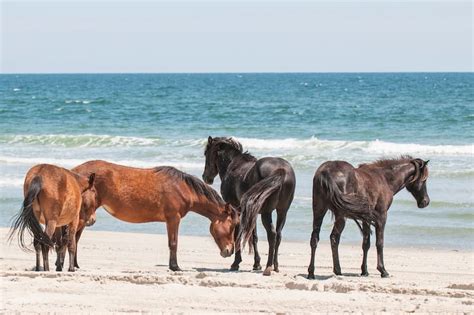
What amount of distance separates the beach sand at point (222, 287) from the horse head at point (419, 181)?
82 centimetres

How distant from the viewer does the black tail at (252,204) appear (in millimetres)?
8984

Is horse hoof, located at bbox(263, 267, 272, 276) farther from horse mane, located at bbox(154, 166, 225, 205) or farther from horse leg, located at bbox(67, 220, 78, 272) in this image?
horse leg, located at bbox(67, 220, 78, 272)

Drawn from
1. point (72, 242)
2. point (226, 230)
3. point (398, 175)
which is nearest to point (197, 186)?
point (226, 230)

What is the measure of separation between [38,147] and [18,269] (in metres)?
18.5

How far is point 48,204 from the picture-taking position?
826 cm

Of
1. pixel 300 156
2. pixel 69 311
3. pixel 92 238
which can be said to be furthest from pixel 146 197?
pixel 300 156

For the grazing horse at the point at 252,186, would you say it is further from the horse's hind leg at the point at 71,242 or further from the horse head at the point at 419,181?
the horse's hind leg at the point at 71,242

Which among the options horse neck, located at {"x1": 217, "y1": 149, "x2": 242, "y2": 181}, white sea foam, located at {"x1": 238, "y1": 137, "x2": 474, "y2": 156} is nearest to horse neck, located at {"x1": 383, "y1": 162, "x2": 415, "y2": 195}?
horse neck, located at {"x1": 217, "y1": 149, "x2": 242, "y2": 181}

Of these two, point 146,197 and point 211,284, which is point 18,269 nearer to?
point 146,197

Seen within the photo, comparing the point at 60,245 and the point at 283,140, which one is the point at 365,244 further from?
the point at 283,140

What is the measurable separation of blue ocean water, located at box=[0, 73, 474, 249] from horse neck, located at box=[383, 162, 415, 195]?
264cm

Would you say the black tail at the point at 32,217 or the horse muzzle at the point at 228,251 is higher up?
the black tail at the point at 32,217

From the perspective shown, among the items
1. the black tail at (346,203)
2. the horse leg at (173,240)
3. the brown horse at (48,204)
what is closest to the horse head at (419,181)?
the black tail at (346,203)

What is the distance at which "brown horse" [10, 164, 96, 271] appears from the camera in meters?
8.12
